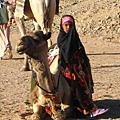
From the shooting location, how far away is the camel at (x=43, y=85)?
520 centimetres

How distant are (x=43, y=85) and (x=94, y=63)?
5772mm

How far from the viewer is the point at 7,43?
1212 centimetres

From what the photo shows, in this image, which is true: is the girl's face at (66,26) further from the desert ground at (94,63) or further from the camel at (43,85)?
the desert ground at (94,63)

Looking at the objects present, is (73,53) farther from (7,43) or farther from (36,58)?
(7,43)

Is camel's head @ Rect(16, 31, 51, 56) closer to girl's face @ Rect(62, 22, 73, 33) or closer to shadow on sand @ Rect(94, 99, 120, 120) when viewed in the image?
girl's face @ Rect(62, 22, 73, 33)

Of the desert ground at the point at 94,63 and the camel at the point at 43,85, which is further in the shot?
the desert ground at the point at 94,63

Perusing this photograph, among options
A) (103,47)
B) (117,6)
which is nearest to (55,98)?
(103,47)

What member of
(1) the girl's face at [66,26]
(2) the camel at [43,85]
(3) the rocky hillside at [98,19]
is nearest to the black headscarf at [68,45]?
(1) the girl's face at [66,26]

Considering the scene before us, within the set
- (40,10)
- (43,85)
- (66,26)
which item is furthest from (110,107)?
(40,10)

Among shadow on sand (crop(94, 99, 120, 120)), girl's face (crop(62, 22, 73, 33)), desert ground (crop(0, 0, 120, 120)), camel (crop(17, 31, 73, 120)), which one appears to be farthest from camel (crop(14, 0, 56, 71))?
camel (crop(17, 31, 73, 120))

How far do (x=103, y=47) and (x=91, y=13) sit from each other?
4.56 meters

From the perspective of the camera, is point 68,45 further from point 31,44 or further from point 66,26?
point 31,44

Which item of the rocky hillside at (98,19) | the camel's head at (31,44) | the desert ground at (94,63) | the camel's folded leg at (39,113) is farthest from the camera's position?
the rocky hillside at (98,19)

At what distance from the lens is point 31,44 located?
17.0 ft
